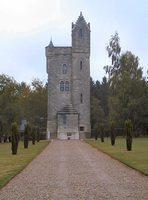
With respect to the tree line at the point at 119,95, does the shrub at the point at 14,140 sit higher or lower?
lower

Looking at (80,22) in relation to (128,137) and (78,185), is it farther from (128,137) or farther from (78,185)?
(78,185)

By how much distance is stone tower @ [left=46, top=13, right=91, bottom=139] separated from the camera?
82312 millimetres

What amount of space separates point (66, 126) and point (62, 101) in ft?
13.9

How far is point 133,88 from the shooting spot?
2832 inches

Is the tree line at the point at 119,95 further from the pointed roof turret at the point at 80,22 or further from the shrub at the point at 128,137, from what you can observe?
the shrub at the point at 128,137

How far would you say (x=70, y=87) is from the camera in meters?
83.8

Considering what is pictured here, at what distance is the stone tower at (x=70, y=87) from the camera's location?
82312 mm

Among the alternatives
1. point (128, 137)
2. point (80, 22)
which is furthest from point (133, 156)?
point (80, 22)

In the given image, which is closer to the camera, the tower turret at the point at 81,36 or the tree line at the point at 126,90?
the tree line at the point at 126,90

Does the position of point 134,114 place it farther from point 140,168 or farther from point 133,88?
point 140,168

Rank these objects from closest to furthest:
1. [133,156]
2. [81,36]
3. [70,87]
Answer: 1. [133,156]
2. [70,87]
3. [81,36]

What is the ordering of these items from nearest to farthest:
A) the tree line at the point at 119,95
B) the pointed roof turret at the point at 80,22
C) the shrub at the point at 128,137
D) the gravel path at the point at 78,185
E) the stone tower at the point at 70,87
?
the gravel path at the point at 78,185 < the shrub at the point at 128,137 < the tree line at the point at 119,95 < the stone tower at the point at 70,87 < the pointed roof turret at the point at 80,22

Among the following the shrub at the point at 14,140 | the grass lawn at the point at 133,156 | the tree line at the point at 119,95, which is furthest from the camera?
the tree line at the point at 119,95

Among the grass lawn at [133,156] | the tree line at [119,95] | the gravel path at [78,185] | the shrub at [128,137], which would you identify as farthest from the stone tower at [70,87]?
the gravel path at [78,185]
